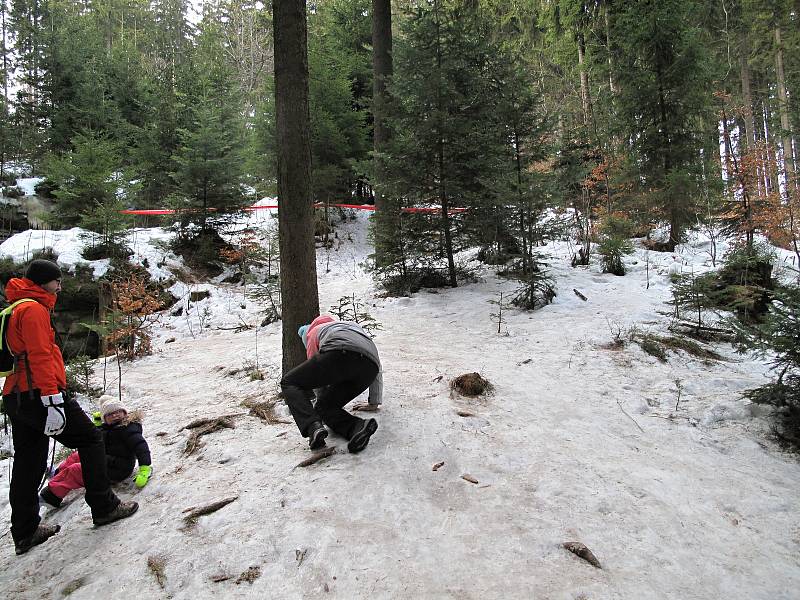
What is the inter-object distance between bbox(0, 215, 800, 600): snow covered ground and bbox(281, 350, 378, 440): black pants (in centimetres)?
23

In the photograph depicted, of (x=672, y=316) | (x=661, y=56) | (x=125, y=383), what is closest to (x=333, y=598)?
(x=125, y=383)

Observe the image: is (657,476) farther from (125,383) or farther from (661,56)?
(661,56)

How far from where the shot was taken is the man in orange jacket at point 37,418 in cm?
305

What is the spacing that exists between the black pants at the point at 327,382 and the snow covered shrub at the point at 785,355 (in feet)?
11.9

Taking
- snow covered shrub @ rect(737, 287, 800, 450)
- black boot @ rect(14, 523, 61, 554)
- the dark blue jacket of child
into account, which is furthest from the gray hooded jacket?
snow covered shrub @ rect(737, 287, 800, 450)

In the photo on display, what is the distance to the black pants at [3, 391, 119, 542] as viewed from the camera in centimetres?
308

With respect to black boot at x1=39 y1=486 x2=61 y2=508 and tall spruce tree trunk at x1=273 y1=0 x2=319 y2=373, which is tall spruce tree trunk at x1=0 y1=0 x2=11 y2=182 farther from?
black boot at x1=39 y1=486 x2=61 y2=508

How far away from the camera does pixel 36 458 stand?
320cm

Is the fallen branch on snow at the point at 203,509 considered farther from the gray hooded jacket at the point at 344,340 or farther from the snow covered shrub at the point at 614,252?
the snow covered shrub at the point at 614,252

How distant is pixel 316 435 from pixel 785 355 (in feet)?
14.1

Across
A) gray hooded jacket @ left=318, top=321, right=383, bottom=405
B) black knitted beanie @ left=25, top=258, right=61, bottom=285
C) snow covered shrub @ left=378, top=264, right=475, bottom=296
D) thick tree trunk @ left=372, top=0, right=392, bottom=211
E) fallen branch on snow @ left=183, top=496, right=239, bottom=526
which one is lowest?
fallen branch on snow @ left=183, top=496, right=239, bottom=526

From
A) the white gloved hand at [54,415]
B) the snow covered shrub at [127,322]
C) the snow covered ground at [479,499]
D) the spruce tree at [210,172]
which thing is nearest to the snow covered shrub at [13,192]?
the spruce tree at [210,172]

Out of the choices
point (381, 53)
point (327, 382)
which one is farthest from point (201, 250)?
point (327, 382)

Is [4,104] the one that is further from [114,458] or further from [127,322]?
[114,458]
